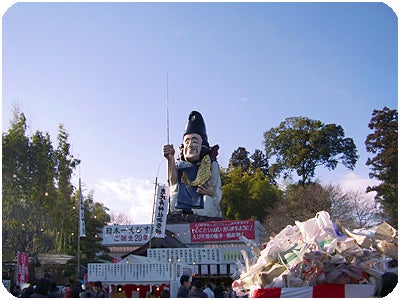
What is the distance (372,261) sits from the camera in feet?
17.9

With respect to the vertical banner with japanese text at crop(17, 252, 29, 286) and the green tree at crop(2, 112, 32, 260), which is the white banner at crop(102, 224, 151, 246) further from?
the vertical banner with japanese text at crop(17, 252, 29, 286)

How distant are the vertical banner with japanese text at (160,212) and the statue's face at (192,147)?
849 centimetres

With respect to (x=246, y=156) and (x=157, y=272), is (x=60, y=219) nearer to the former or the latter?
(x=157, y=272)

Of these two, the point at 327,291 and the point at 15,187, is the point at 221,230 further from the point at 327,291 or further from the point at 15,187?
the point at 327,291

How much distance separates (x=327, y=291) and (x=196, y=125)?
23588 millimetres

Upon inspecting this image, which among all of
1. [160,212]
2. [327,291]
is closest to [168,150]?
[160,212]

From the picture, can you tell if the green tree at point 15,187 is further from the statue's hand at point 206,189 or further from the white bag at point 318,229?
the white bag at point 318,229

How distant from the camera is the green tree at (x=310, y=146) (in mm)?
37156

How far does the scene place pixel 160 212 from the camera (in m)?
19.3

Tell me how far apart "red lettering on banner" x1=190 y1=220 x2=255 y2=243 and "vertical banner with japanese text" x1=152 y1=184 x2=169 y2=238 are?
→ 6033 millimetres

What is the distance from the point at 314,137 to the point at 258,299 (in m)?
32.6

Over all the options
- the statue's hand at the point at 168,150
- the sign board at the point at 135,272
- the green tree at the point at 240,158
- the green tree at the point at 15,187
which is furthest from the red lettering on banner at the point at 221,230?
the green tree at the point at 240,158

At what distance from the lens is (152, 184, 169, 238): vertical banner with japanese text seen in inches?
750

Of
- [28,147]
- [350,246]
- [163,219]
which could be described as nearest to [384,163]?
[163,219]
